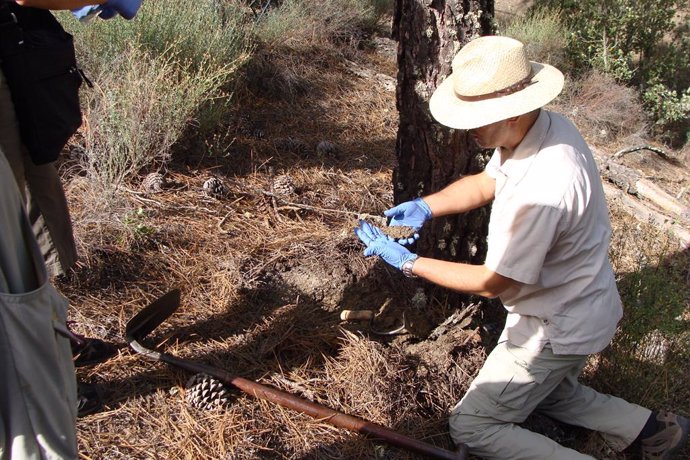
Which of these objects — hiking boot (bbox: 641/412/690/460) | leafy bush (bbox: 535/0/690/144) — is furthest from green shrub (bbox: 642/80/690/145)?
hiking boot (bbox: 641/412/690/460)

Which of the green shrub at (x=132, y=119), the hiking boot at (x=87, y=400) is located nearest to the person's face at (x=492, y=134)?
the hiking boot at (x=87, y=400)

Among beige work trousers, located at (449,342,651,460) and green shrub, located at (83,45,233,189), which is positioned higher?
green shrub, located at (83,45,233,189)

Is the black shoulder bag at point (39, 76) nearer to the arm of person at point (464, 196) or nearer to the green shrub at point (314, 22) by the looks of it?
the arm of person at point (464, 196)

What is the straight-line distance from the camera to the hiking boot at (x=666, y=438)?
7.89 ft

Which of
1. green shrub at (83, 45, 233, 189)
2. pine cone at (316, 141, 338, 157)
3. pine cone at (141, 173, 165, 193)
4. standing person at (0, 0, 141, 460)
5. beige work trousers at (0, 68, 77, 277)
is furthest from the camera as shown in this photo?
pine cone at (316, 141, 338, 157)

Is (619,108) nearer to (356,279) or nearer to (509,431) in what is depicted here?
(356,279)

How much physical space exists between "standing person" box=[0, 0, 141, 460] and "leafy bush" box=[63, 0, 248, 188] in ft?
7.29

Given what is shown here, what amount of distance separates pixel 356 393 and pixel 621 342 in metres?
1.23

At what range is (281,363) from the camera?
270 centimetres

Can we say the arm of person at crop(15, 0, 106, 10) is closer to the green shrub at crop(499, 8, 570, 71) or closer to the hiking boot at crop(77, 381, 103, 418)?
the hiking boot at crop(77, 381, 103, 418)

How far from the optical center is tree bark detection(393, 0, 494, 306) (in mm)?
2549

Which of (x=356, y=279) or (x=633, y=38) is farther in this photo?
(x=633, y=38)

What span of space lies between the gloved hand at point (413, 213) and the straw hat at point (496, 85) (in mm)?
569

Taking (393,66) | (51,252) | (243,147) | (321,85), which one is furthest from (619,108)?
(51,252)
